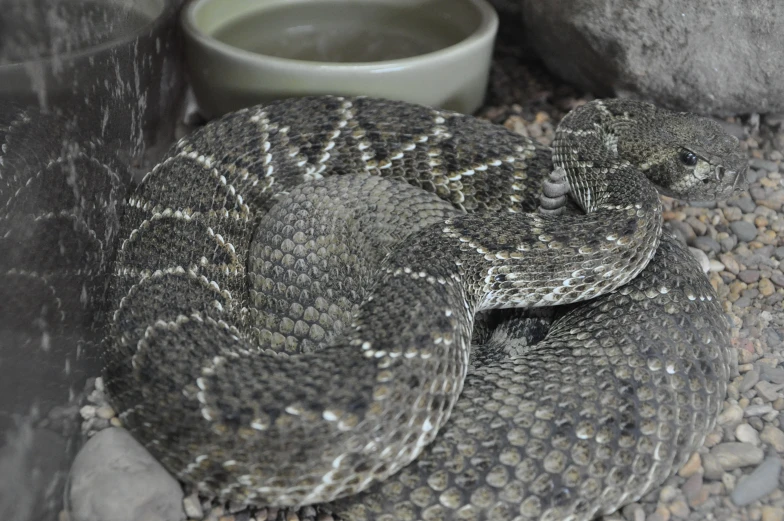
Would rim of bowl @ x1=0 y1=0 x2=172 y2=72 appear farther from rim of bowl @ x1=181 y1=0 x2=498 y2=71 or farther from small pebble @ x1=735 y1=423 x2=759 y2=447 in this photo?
small pebble @ x1=735 y1=423 x2=759 y2=447

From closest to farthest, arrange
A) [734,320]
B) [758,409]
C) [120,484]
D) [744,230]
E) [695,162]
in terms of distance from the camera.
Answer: [120,484] < [758,409] < [734,320] < [695,162] < [744,230]

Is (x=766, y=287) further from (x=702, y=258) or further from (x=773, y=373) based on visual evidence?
(x=773, y=373)

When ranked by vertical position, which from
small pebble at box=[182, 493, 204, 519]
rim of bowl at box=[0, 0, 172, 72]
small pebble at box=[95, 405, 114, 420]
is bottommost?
small pebble at box=[182, 493, 204, 519]

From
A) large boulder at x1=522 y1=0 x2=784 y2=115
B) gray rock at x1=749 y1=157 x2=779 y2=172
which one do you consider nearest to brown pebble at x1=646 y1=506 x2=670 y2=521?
gray rock at x1=749 y1=157 x2=779 y2=172

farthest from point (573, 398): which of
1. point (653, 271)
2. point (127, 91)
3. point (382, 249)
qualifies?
point (127, 91)

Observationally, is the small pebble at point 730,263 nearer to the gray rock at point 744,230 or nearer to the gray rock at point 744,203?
the gray rock at point 744,230

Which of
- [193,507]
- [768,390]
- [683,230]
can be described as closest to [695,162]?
[683,230]

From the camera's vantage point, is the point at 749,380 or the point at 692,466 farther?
the point at 749,380
